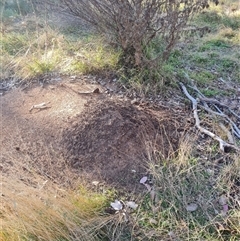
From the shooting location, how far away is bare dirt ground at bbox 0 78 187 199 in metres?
2.36

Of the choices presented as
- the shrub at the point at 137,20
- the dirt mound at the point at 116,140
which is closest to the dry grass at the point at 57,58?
the shrub at the point at 137,20

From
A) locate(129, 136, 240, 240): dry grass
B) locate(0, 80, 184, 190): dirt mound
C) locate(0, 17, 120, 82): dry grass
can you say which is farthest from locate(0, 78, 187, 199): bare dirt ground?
locate(0, 17, 120, 82): dry grass

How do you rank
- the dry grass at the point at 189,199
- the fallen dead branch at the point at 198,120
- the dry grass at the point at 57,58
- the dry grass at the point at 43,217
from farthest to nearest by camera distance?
1. the dry grass at the point at 57,58
2. the fallen dead branch at the point at 198,120
3. the dry grass at the point at 189,199
4. the dry grass at the point at 43,217

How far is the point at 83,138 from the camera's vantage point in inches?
102

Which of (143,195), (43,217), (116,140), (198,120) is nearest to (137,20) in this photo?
(198,120)

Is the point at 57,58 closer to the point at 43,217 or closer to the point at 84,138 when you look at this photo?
the point at 84,138

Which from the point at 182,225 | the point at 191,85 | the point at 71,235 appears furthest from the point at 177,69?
the point at 71,235

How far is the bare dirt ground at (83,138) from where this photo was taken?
2.36 m

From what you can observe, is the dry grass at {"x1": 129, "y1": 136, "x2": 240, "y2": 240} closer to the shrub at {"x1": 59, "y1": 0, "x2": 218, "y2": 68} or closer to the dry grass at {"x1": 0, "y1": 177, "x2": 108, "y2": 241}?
the dry grass at {"x1": 0, "y1": 177, "x2": 108, "y2": 241}

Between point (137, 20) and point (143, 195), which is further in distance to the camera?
point (137, 20)

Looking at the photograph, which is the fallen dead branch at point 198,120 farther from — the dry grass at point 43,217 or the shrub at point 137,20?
the dry grass at point 43,217

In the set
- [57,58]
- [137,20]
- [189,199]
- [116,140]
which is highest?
[137,20]

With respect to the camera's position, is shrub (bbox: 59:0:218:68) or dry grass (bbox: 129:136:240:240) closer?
dry grass (bbox: 129:136:240:240)

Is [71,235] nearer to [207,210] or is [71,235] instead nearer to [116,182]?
[116,182]
